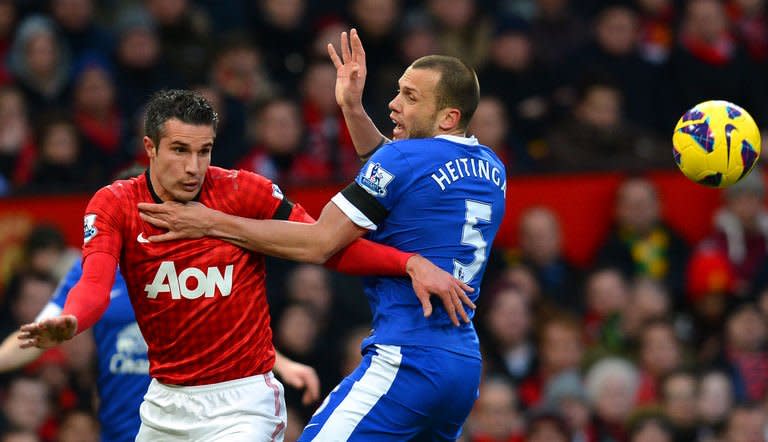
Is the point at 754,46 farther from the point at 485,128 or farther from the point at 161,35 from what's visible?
the point at 161,35

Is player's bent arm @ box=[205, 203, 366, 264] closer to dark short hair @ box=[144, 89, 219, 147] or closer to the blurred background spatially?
dark short hair @ box=[144, 89, 219, 147]

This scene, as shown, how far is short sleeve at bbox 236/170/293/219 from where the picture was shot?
612 centimetres

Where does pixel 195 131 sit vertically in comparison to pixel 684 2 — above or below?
below

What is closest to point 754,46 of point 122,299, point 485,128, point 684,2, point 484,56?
point 684,2

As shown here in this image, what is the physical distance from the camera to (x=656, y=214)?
11.6 metres

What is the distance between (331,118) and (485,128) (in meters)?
1.26

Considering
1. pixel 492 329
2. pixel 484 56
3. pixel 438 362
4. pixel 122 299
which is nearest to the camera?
pixel 438 362

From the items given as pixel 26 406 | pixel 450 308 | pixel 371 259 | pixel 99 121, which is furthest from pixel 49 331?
pixel 99 121

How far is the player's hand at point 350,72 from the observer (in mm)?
6570

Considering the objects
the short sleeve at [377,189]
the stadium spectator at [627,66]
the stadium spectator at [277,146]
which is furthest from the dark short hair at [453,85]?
the stadium spectator at [627,66]

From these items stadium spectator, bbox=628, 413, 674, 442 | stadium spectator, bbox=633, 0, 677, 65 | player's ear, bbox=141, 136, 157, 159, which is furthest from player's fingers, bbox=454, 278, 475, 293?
stadium spectator, bbox=633, 0, 677, 65

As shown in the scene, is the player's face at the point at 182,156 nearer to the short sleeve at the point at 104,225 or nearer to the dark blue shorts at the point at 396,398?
the short sleeve at the point at 104,225

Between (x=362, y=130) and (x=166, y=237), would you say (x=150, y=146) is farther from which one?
(x=362, y=130)

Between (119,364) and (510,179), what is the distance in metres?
4.78
